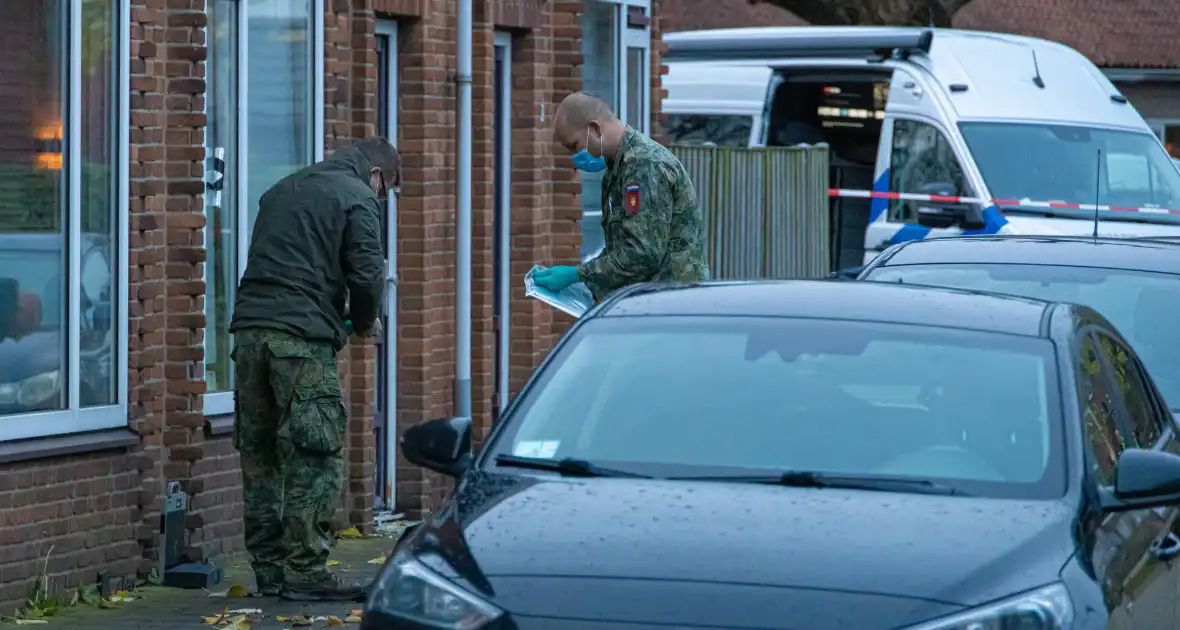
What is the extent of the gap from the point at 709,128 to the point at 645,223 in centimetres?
889

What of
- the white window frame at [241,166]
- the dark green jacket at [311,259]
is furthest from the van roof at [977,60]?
the dark green jacket at [311,259]

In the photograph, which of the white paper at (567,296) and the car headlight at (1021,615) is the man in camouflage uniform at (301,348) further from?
the car headlight at (1021,615)

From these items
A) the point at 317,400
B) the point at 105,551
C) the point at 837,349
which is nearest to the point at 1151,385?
the point at 837,349

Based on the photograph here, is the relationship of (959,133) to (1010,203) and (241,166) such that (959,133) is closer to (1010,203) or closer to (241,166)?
Result: (1010,203)

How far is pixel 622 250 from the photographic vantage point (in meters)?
9.09

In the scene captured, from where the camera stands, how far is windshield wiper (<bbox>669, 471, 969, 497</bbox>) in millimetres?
5340

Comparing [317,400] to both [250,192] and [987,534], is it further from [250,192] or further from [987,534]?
[987,534]

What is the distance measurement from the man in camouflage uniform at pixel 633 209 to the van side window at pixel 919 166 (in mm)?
7303

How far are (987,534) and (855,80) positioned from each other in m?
12.5

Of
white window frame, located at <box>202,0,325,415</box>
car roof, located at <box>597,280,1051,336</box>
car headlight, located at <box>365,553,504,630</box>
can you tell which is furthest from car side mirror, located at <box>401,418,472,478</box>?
white window frame, located at <box>202,0,325,415</box>

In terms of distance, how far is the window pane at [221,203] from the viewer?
10008mm

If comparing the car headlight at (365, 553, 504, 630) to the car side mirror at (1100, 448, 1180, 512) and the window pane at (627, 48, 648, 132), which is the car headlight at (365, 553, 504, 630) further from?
the window pane at (627, 48, 648, 132)

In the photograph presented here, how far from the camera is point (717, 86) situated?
17703 millimetres

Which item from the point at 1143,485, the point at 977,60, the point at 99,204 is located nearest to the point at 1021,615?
the point at 1143,485
